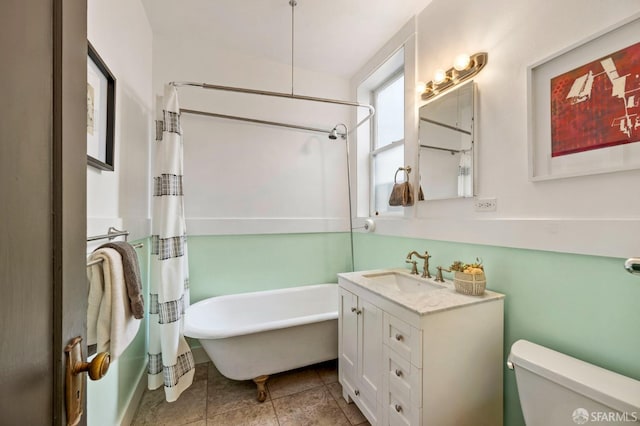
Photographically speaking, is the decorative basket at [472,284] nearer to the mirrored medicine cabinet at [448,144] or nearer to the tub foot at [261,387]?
the mirrored medicine cabinet at [448,144]

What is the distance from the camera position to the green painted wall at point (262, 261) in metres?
2.22

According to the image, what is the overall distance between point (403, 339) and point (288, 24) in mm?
2269

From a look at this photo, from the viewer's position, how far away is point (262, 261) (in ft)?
7.88

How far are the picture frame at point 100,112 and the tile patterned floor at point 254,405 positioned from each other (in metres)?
1.50

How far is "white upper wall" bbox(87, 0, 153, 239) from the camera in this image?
1149 millimetres

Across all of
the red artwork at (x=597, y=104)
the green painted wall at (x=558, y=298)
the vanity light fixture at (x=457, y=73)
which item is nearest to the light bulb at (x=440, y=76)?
the vanity light fixture at (x=457, y=73)

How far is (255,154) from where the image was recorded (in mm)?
2400

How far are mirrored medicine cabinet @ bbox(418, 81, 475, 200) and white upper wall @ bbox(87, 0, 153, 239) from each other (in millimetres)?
1837

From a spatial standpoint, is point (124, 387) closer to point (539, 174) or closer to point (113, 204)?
point (113, 204)

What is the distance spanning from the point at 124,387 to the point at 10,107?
171 cm

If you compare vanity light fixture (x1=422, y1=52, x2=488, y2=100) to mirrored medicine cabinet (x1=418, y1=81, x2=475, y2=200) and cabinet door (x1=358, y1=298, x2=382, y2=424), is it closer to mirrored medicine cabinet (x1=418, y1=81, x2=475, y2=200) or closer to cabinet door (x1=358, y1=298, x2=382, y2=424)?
mirrored medicine cabinet (x1=418, y1=81, x2=475, y2=200)

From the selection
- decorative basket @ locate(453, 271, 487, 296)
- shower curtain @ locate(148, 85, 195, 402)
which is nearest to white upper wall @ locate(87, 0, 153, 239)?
shower curtain @ locate(148, 85, 195, 402)

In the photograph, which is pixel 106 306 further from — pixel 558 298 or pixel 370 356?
pixel 558 298

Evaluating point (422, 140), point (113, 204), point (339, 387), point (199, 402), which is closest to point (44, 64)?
point (113, 204)
